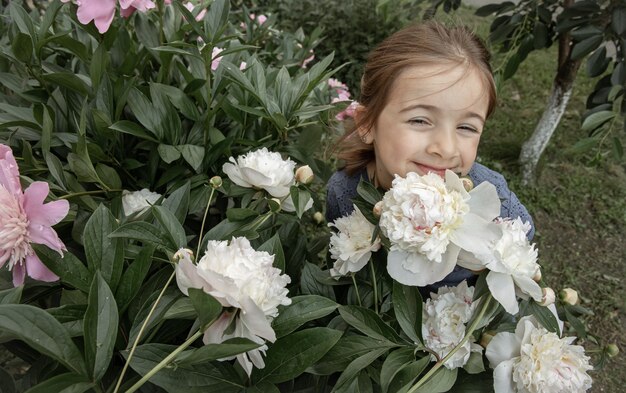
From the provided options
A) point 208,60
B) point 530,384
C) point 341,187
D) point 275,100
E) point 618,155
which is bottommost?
point 618,155

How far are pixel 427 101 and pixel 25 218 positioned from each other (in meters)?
0.66

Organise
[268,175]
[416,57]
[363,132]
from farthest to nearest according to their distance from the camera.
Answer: [363,132] → [416,57] → [268,175]

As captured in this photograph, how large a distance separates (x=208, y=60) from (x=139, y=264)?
→ 45 cm

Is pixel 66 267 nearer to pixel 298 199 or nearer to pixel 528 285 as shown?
pixel 298 199

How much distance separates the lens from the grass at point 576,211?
83.5 inches

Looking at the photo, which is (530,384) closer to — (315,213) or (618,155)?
(315,213)

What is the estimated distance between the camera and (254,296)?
61 cm

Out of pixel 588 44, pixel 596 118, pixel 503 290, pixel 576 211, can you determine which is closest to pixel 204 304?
pixel 503 290

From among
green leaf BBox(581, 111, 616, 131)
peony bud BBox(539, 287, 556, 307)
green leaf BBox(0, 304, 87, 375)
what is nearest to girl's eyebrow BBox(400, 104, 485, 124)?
peony bud BBox(539, 287, 556, 307)

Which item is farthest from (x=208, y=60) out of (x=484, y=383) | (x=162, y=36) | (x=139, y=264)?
(x=484, y=383)

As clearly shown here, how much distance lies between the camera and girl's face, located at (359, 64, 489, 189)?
0.95m

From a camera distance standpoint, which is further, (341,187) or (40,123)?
(341,187)

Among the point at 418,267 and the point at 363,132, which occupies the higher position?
the point at 418,267

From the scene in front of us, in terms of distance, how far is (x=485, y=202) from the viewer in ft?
2.29
